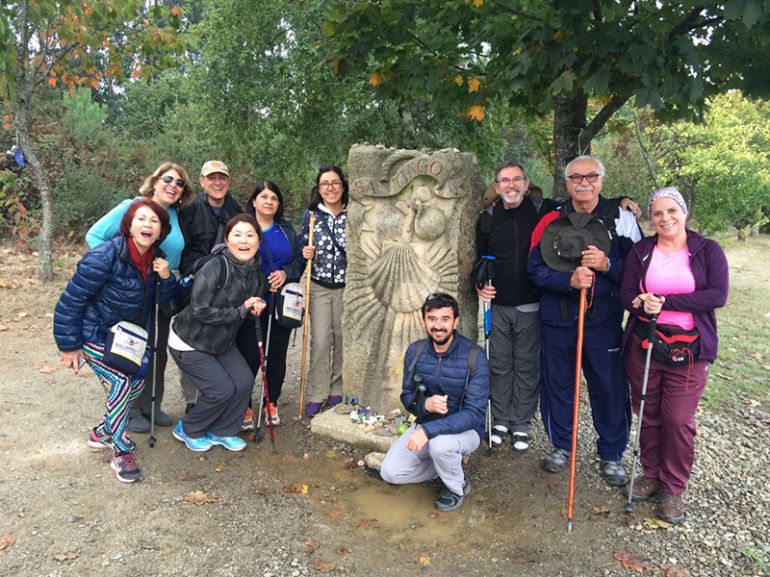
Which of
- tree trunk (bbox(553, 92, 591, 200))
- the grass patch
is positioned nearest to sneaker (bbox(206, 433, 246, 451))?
tree trunk (bbox(553, 92, 591, 200))

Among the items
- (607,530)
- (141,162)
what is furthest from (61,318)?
(141,162)

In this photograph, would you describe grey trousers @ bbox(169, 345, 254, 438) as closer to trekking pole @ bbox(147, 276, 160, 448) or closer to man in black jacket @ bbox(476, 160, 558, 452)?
trekking pole @ bbox(147, 276, 160, 448)

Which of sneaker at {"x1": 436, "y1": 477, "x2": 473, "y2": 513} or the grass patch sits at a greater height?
the grass patch

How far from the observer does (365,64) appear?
4.92m

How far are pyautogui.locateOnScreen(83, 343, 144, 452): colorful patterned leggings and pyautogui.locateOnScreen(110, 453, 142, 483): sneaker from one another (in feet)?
0.18

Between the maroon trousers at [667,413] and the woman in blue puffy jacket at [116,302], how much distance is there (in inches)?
126

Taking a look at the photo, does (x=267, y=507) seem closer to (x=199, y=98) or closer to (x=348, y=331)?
(x=348, y=331)

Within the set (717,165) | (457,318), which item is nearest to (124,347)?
(457,318)

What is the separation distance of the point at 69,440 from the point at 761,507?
192 inches

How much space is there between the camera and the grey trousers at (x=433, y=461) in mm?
3652

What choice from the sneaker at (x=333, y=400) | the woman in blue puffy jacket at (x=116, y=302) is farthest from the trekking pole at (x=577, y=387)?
the woman in blue puffy jacket at (x=116, y=302)

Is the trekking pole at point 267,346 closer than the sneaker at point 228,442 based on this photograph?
No

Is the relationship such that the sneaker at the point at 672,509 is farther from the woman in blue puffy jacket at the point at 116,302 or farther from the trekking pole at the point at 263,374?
the woman in blue puffy jacket at the point at 116,302

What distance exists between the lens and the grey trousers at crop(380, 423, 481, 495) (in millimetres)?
3652
